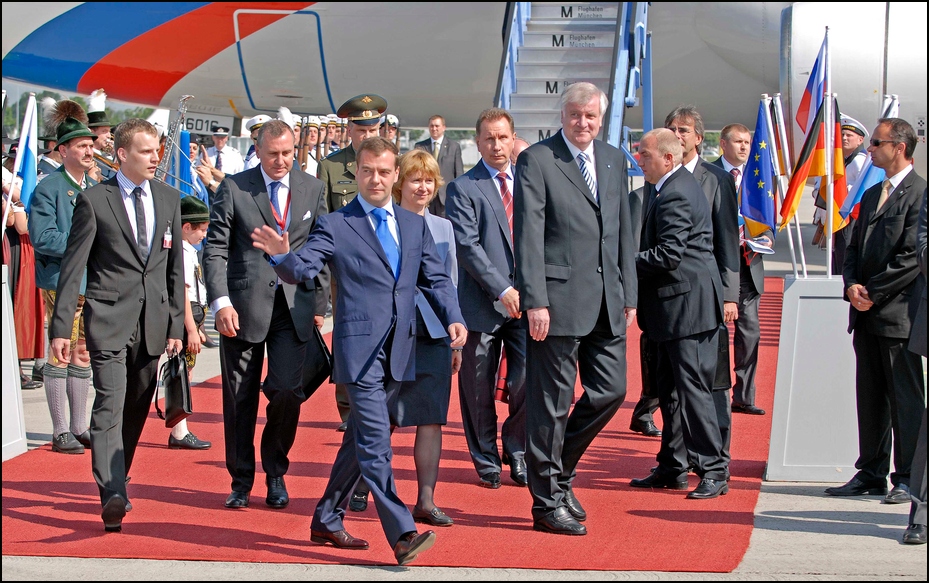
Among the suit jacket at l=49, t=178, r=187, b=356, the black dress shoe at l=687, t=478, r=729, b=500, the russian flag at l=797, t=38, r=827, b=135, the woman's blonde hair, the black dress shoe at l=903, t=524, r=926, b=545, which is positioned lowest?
the black dress shoe at l=687, t=478, r=729, b=500

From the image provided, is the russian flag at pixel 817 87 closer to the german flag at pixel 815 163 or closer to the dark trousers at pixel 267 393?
the german flag at pixel 815 163

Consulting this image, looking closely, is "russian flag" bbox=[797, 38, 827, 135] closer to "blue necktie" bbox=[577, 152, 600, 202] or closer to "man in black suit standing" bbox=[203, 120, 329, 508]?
"blue necktie" bbox=[577, 152, 600, 202]

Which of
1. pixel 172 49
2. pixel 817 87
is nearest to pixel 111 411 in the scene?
pixel 817 87

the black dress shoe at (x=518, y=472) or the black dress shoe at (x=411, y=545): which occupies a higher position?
the black dress shoe at (x=411, y=545)

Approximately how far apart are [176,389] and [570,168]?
1972 millimetres

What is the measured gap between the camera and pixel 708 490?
4.80 metres

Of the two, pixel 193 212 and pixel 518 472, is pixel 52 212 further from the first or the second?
pixel 518 472

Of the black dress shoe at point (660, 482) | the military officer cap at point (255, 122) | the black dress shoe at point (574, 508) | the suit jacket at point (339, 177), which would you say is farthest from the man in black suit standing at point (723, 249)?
the military officer cap at point (255, 122)

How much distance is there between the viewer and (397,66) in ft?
48.7

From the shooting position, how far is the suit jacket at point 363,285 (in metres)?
3.90

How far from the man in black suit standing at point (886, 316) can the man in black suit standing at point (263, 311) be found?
243 cm

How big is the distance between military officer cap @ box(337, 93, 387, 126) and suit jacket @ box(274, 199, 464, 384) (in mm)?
1670

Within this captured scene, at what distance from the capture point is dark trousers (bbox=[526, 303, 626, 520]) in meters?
4.29

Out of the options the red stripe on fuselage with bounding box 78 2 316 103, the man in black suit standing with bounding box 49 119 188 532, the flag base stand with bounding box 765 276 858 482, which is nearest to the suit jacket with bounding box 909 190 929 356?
the flag base stand with bounding box 765 276 858 482
